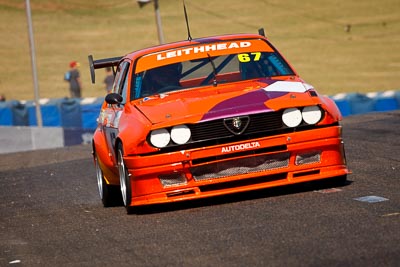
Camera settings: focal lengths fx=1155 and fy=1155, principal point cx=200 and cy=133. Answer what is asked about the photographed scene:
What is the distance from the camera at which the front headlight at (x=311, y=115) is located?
30.4 ft

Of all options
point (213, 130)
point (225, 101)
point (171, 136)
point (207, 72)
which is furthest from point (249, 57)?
point (171, 136)

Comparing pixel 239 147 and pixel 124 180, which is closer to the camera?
pixel 239 147

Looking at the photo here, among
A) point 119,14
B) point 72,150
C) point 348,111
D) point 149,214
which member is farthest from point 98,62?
point 119,14

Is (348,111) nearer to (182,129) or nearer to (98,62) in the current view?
(98,62)

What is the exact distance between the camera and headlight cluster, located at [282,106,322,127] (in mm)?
9203

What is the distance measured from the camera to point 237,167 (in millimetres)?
9148

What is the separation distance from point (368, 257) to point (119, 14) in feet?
173

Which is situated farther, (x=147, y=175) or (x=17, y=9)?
(x=17, y=9)

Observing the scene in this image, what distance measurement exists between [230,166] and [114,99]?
1.72m

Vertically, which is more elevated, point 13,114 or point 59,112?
point 13,114

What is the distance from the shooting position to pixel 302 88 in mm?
9727

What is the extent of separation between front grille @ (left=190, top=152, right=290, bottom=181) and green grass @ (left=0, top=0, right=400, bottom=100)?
114 ft

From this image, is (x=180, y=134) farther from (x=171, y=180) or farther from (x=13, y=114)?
(x=13, y=114)

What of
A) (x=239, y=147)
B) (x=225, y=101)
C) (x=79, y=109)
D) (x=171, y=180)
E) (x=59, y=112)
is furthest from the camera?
(x=59, y=112)
